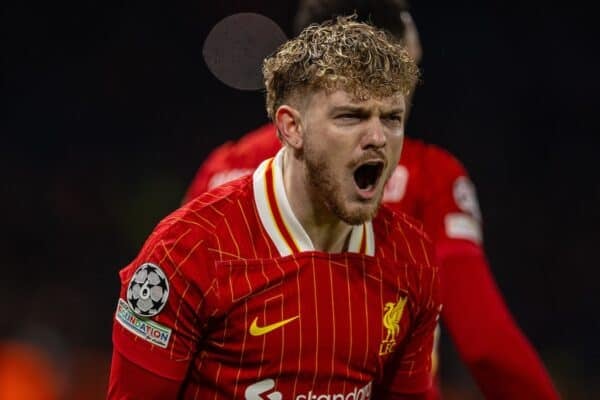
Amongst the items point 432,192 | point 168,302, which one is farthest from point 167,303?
point 432,192

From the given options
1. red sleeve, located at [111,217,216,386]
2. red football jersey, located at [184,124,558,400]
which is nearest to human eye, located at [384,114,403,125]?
red sleeve, located at [111,217,216,386]

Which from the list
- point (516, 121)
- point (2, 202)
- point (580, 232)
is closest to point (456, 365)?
point (580, 232)

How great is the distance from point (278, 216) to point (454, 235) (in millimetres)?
742

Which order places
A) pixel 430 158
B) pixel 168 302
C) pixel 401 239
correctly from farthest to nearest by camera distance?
pixel 430 158, pixel 401 239, pixel 168 302

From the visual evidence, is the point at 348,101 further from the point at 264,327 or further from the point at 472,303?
the point at 472,303

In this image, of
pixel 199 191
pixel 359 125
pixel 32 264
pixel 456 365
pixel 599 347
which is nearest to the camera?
pixel 359 125

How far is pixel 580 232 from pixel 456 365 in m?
1.62

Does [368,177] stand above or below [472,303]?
above

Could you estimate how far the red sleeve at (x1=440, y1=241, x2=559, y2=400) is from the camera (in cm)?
229

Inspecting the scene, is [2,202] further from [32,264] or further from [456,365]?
[456,365]

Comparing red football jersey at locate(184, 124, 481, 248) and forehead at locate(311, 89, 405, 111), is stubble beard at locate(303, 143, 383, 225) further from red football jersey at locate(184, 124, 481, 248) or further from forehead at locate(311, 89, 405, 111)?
red football jersey at locate(184, 124, 481, 248)

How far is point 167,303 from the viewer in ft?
5.64

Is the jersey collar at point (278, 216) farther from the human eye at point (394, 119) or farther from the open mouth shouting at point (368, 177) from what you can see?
the human eye at point (394, 119)

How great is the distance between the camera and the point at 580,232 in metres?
6.52
